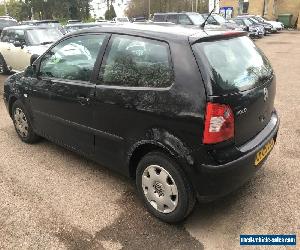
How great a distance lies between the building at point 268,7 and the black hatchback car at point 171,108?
37833 millimetres

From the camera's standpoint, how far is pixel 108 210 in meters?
3.59

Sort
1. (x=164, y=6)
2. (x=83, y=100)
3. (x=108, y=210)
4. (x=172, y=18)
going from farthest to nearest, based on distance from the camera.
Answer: (x=164, y=6)
(x=172, y=18)
(x=83, y=100)
(x=108, y=210)

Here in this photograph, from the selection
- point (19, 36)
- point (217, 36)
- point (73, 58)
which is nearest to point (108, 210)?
point (73, 58)

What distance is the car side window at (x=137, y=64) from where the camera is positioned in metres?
3.16

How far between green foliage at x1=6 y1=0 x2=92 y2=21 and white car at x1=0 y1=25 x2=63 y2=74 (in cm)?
4890

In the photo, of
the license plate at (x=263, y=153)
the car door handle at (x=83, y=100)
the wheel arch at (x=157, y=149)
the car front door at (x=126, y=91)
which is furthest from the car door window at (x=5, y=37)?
the license plate at (x=263, y=153)

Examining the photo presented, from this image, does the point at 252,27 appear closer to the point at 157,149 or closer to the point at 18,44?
the point at 18,44

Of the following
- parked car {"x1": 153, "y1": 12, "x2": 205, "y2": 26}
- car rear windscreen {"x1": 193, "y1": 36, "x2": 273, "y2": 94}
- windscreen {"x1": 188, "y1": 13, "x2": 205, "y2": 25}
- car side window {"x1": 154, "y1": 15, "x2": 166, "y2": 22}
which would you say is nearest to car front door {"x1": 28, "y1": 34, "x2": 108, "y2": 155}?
car rear windscreen {"x1": 193, "y1": 36, "x2": 273, "y2": 94}

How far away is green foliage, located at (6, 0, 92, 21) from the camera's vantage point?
57.1m

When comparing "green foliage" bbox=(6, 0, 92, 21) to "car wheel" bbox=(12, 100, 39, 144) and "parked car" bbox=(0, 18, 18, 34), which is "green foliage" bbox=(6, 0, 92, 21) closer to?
"parked car" bbox=(0, 18, 18, 34)

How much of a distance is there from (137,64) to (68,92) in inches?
41.3

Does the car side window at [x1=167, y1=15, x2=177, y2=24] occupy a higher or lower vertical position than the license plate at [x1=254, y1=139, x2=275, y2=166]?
higher


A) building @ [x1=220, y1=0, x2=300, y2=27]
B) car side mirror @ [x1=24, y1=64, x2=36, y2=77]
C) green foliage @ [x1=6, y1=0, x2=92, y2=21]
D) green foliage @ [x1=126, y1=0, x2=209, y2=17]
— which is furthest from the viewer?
green foliage @ [x1=126, y1=0, x2=209, y2=17]

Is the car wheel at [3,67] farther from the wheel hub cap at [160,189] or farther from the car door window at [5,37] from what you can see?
the wheel hub cap at [160,189]
